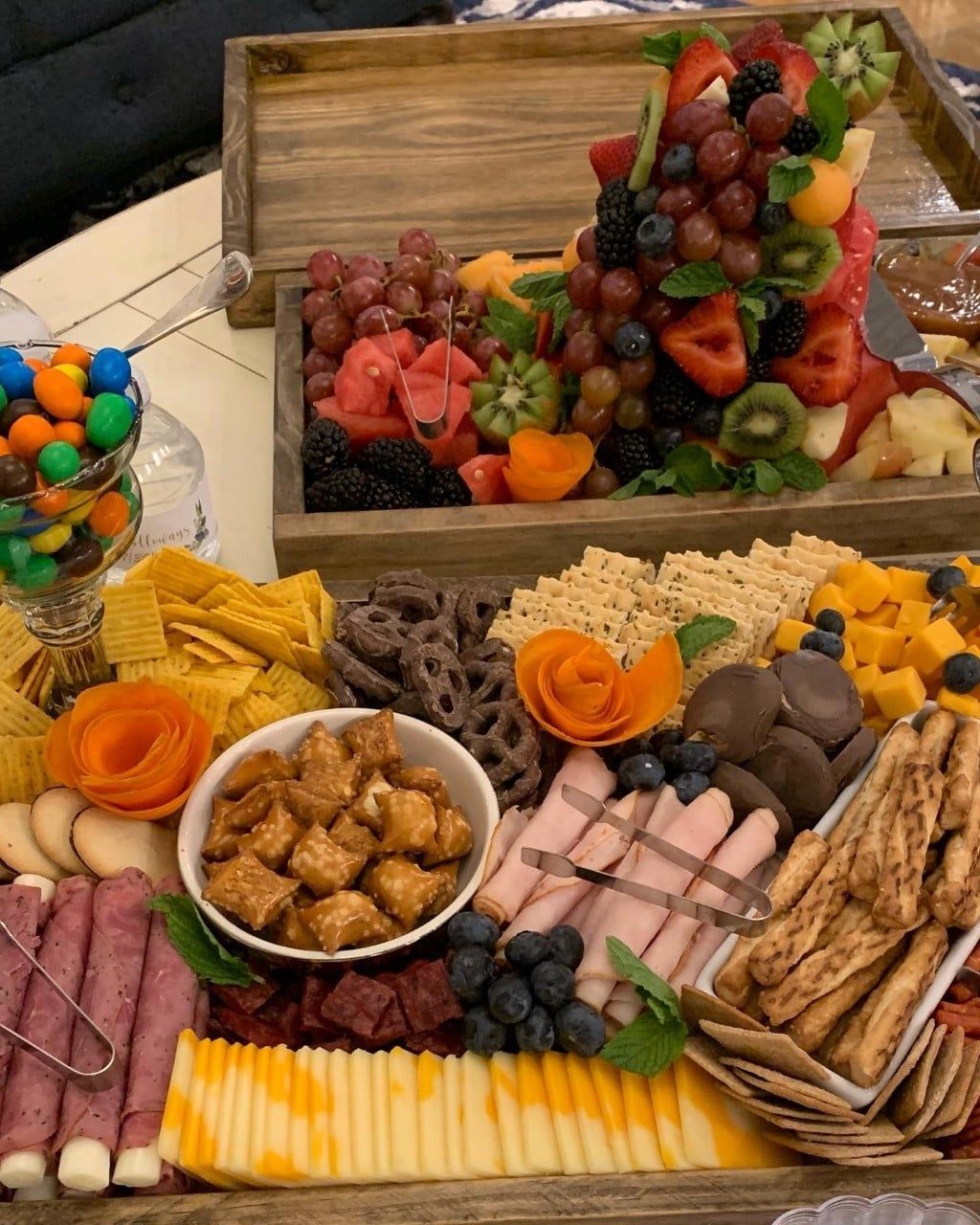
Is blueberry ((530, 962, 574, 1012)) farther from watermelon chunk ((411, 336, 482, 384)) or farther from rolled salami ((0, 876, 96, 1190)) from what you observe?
watermelon chunk ((411, 336, 482, 384))

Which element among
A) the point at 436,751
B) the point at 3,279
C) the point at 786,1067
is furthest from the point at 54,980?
the point at 3,279

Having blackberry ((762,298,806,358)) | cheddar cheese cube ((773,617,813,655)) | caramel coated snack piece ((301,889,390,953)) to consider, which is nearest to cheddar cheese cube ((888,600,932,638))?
cheddar cheese cube ((773,617,813,655))

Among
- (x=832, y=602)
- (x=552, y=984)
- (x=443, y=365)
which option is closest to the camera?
(x=552, y=984)

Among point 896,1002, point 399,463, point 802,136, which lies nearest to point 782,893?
point 896,1002

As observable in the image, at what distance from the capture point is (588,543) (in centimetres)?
156

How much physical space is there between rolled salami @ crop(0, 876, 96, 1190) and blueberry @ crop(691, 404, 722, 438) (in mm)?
985

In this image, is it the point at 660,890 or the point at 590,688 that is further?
the point at 590,688

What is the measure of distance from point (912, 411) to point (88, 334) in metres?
1.32

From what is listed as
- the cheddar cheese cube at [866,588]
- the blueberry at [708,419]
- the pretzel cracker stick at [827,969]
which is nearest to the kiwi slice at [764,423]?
the blueberry at [708,419]

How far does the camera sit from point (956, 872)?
109 centimetres

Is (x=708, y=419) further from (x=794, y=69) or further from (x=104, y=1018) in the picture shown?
(x=104, y=1018)

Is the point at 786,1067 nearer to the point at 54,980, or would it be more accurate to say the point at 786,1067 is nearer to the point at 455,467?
the point at 54,980

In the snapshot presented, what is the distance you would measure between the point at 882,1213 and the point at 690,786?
432 millimetres

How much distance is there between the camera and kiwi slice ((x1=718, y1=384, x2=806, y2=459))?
1.57 metres
